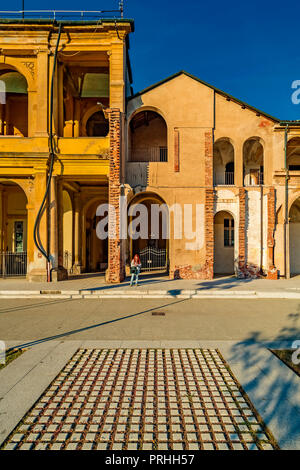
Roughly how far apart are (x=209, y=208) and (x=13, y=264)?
1224 cm

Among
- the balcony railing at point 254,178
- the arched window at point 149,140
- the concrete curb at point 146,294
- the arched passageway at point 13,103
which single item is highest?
the arched passageway at point 13,103

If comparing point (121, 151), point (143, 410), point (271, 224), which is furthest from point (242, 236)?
point (143, 410)

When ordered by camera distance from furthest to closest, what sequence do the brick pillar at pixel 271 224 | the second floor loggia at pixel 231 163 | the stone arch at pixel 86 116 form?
the second floor loggia at pixel 231 163 < the stone arch at pixel 86 116 < the brick pillar at pixel 271 224

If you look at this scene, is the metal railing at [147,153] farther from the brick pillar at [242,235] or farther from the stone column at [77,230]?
the brick pillar at [242,235]

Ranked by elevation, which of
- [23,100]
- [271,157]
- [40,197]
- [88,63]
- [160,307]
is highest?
[88,63]

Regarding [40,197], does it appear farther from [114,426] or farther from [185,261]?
[114,426]

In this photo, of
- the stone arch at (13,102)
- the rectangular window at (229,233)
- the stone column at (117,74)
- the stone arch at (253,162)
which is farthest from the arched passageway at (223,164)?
the stone arch at (13,102)

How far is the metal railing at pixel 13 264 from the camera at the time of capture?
50.8ft

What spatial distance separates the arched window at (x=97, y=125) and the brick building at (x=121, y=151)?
67mm

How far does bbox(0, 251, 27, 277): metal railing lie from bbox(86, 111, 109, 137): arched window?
29.4ft
